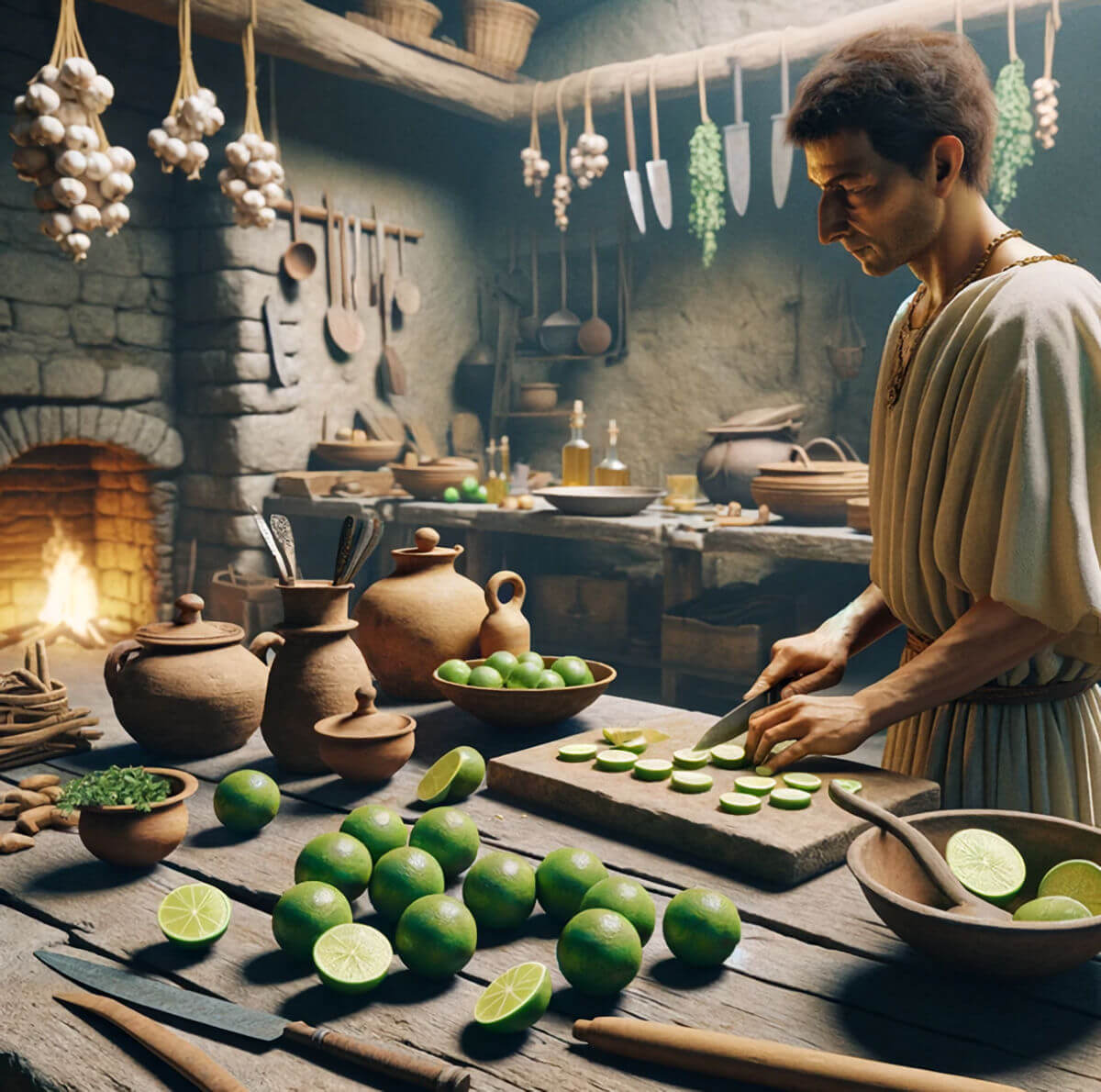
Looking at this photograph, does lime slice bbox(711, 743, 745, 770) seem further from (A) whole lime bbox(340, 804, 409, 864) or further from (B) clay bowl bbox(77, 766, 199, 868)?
(B) clay bowl bbox(77, 766, 199, 868)

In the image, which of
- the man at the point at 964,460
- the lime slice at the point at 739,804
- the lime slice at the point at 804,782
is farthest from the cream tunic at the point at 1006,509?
the lime slice at the point at 739,804

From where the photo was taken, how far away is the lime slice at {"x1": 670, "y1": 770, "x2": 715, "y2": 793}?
1.50 m

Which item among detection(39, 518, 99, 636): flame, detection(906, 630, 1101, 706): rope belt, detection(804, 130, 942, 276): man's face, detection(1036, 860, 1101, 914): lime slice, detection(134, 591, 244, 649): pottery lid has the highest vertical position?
detection(804, 130, 942, 276): man's face

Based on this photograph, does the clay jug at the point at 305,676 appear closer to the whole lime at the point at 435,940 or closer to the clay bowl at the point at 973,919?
the whole lime at the point at 435,940

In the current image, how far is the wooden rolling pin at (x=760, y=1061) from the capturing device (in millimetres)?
867

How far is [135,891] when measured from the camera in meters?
1.32

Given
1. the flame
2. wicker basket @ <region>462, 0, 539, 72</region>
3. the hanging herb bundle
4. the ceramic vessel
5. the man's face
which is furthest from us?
wicker basket @ <region>462, 0, 539, 72</region>

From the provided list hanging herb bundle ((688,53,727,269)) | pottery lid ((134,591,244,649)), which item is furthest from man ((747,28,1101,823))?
hanging herb bundle ((688,53,727,269))

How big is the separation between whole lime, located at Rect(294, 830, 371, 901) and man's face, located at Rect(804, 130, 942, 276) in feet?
3.45

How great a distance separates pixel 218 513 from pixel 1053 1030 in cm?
616

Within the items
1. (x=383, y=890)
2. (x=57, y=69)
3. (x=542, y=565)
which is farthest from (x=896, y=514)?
(x=542, y=565)

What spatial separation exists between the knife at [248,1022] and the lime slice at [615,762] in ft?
2.28

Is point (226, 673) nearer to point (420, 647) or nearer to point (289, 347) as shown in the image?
point (420, 647)

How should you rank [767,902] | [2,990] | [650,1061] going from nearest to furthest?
[650,1061] < [2,990] < [767,902]
